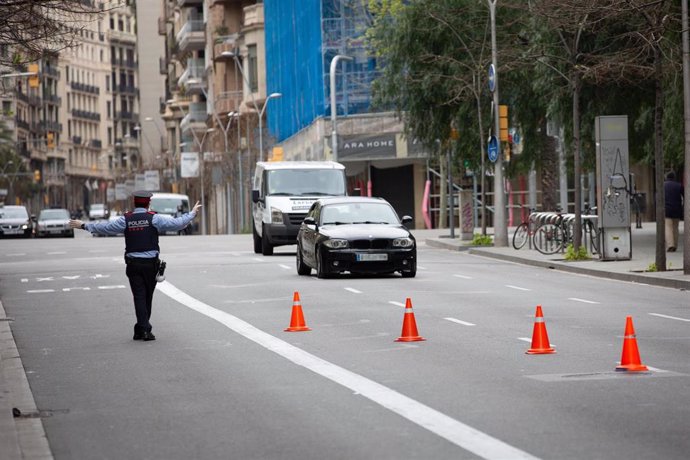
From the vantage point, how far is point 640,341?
55.0ft

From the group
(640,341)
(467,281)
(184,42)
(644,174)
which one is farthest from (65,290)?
(184,42)

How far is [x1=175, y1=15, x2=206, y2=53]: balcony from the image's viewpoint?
11806 cm

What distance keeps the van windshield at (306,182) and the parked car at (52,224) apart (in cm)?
3540

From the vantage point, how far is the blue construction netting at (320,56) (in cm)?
7469

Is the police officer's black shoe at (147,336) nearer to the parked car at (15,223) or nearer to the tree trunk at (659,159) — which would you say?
the tree trunk at (659,159)

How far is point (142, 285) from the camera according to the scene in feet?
58.9

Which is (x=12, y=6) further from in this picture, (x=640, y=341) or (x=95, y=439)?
(x=95, y=439)

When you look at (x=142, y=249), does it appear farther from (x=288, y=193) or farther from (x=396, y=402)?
(x=288, y=193)

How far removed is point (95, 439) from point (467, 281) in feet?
60.2

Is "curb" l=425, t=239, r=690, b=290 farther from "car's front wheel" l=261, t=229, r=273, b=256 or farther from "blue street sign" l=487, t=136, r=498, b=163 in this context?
"car's front wheel" l=261, t=229, r=273, b=256

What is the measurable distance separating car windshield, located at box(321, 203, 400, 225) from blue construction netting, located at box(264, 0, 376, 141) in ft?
139

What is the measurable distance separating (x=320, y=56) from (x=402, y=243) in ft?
155

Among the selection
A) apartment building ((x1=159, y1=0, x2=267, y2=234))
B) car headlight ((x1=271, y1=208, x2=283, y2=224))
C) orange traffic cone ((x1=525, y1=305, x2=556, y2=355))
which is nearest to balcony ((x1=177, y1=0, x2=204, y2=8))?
apartment building ((x1=159, y1=0, x2=267, y2=234))

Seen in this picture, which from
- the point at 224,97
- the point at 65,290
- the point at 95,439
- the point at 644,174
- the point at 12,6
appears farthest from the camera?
the point at 224,97
